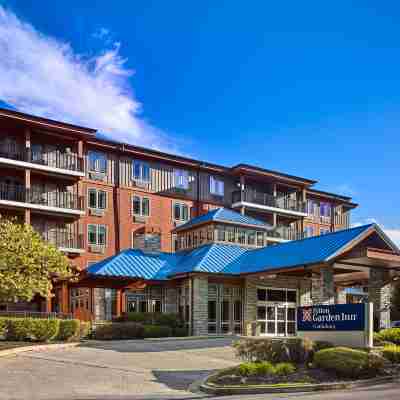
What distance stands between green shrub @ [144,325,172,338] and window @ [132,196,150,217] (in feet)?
50.1

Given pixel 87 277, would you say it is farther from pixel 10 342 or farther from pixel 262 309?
pixel 262 309

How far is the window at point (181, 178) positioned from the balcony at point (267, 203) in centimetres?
473

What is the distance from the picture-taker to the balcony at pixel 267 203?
52000mm

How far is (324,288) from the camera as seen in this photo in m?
27.2

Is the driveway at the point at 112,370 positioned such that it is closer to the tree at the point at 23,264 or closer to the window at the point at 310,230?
the tree at the point at 23,264

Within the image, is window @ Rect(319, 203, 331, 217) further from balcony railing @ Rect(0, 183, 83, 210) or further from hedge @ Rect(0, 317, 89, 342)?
hedge @ Rect(0, 317, 89, 342)

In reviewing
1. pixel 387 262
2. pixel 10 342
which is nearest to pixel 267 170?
pixel 387 262

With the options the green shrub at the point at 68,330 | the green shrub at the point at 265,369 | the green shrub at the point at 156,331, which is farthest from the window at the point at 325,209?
the green shrub at the point at 265,369

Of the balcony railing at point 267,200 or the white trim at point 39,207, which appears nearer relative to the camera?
the white trim at point 39,207

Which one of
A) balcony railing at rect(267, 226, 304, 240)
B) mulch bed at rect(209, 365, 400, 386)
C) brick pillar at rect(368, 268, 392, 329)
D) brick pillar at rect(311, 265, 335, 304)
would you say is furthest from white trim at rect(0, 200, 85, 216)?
mulch bed at rect(209, 365, 400, 386)

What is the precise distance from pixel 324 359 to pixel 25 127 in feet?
97.9

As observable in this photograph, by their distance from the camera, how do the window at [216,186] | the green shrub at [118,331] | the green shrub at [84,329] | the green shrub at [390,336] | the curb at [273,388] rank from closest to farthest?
the curb at [273,388] → the green shrub at [390,336] → the green shrub at [84,329] → the green shrub at [118,331] → the window at [216,186]

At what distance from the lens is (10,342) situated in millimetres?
27422

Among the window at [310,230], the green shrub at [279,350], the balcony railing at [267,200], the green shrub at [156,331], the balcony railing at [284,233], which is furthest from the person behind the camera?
the window at [310,230]
